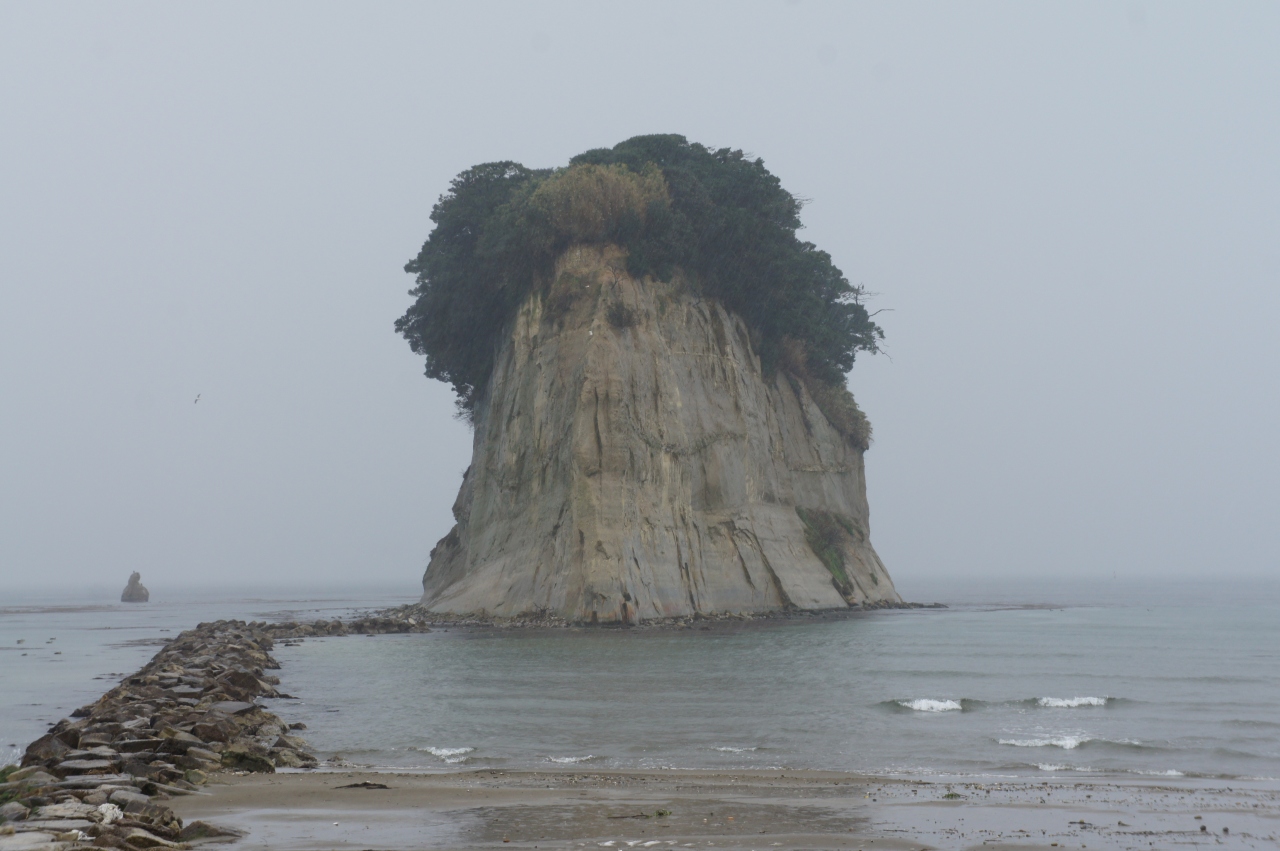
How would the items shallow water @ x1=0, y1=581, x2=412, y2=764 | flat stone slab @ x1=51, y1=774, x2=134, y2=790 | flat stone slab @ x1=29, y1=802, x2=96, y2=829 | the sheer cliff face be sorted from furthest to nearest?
the sheer cliff face
shallow water @ x1=0, y1=581, x2=412, y2=764
flat stone slab @ x1=51, y1=774, x2=134, y2=790
flat stone slab @ x1=29, y1=802, x2=96, y2=829

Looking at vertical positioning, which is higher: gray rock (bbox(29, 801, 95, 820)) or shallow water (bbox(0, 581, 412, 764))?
gray rock (bbox(29, 801, 95, 820))

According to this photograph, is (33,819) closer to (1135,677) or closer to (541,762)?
(541,762)

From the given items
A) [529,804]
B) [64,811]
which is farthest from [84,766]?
[529,804]

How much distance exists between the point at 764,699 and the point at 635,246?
33.0m

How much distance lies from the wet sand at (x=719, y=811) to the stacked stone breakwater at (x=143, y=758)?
68cm

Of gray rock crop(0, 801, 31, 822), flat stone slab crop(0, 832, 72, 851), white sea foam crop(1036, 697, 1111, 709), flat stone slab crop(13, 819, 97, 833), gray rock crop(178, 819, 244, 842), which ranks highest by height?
flat stone slab crop(0, 832, 72, 851)

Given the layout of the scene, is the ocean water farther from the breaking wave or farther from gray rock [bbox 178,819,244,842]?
gray rock [bbox 178,819,244,842]

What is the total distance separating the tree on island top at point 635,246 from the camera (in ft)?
177

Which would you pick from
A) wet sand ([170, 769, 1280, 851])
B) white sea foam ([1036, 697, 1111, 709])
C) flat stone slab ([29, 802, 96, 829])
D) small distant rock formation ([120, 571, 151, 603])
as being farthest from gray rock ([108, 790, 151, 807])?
small distant rock formation ([120, 571, 151, 603])

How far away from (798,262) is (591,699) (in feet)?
137

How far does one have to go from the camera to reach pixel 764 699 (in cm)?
2520

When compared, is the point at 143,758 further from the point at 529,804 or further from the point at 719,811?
the point at 719,811

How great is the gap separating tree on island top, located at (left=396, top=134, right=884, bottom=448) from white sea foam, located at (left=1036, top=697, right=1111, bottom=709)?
33583 millimetres

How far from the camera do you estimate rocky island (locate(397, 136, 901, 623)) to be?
164 feet
